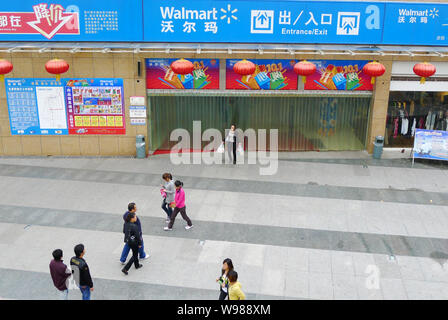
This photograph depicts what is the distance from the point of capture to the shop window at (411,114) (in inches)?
655

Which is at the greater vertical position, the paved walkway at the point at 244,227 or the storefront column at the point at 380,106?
the storefront column at the point at 380,106

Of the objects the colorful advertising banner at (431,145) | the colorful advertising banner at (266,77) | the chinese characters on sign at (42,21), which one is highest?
the chinese characters on sign at (42,21)

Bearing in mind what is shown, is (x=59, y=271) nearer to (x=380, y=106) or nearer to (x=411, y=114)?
(x=380, y=106)

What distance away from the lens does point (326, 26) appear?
1415 cm

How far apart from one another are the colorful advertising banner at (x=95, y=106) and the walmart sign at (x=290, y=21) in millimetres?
2699

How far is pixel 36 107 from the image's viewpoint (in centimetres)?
1578

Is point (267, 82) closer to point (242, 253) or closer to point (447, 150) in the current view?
point (447, 150)

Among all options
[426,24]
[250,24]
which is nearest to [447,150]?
[426,24]

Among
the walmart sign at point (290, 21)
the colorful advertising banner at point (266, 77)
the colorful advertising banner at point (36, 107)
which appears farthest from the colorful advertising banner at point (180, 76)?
the colorful advertising banner at point (36, 107)

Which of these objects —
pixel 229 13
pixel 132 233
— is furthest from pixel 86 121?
pixel 132 233

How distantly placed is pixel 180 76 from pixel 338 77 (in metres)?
5.91

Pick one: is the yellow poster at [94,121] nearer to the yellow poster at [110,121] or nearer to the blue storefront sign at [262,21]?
the yellow poster at [110,121]

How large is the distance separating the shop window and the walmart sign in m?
2.84

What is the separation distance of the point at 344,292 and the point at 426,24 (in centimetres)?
1020
